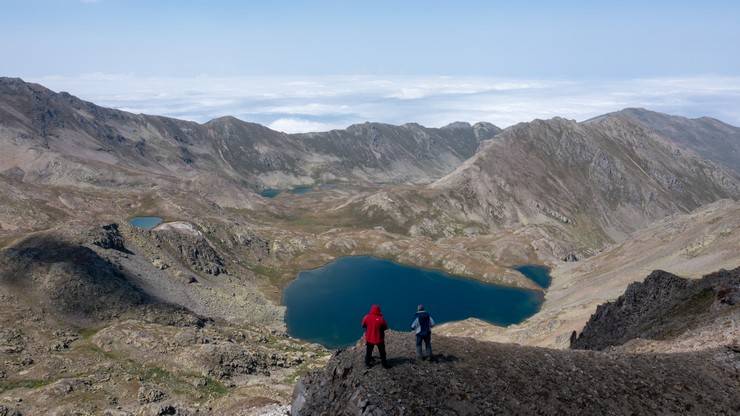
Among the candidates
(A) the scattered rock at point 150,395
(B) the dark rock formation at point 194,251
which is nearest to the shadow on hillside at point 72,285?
(A) the scattered rock at point 150,395

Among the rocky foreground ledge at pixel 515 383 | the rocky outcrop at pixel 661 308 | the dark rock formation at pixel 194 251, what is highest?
the rocky foreground ledge at pixel 515 383

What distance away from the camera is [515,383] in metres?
28.7

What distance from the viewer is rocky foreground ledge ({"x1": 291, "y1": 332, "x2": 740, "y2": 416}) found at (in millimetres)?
26141

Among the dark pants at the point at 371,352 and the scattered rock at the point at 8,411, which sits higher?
the dark pants at the point at 371,352

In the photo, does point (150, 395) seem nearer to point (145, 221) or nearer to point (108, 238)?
point (108, 238)

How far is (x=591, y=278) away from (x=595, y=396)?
159 metres

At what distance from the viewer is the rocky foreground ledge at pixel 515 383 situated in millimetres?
26141

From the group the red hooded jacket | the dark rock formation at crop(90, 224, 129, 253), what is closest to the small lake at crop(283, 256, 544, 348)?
the dark rock formation at crop(90, 224, 129, 253)

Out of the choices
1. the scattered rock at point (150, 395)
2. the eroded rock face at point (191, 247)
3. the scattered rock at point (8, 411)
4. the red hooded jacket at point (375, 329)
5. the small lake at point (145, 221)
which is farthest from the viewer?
the small lake at point (145, 221)

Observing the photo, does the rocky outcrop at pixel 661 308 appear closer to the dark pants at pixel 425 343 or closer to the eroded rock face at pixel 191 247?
the dark pants at pixel 425 343

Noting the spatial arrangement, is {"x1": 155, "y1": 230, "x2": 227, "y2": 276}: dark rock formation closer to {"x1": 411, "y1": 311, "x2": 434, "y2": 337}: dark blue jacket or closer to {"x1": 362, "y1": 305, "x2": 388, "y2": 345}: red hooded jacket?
{"x1": 362, "y1": 305, "x2": 388, "y2": 345}: red hooded jacket

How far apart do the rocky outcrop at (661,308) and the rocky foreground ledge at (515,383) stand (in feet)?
46.5

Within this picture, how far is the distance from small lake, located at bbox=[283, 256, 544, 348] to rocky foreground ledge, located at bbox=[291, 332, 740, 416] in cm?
9136

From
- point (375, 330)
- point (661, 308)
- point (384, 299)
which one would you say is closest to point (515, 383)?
point (375, 330)
